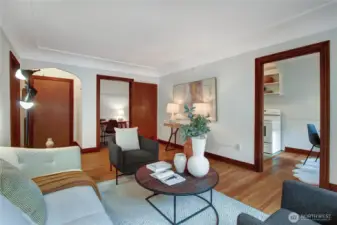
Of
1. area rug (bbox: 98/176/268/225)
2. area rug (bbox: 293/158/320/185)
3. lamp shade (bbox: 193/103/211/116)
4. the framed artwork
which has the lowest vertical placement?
area rug (bbox: 98/176/268/225)

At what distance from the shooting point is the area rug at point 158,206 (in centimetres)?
177

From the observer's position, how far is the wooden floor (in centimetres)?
219

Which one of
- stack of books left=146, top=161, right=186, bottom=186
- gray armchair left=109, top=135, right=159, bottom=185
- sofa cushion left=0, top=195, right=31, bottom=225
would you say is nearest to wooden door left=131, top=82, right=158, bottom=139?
gray armchair left=109, top=135, right=159, bottom=185

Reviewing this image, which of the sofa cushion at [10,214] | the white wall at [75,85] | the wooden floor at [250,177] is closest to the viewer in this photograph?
the sofa cushion at [10,214]

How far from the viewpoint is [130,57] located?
4.12 meters

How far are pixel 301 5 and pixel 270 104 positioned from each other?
351cm

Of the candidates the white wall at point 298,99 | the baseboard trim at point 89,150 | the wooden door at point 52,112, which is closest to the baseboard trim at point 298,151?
the white wall at point 298,99

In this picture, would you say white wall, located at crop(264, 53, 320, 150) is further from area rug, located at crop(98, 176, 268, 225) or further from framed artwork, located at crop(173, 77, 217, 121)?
area rug, located at crop(98, 176, 268, 225)

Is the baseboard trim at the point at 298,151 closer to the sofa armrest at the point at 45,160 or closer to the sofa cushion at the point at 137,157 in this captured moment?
→ the sofa cushion at the point at 137,157

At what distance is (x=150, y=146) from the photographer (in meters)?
2.98

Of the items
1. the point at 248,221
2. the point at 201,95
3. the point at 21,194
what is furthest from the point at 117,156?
the point at 201,95

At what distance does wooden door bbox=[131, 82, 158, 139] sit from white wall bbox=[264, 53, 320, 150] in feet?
12.0

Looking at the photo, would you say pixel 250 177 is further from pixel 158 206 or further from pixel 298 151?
pixel 298 151

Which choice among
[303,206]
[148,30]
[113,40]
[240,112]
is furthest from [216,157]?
[113,40]
